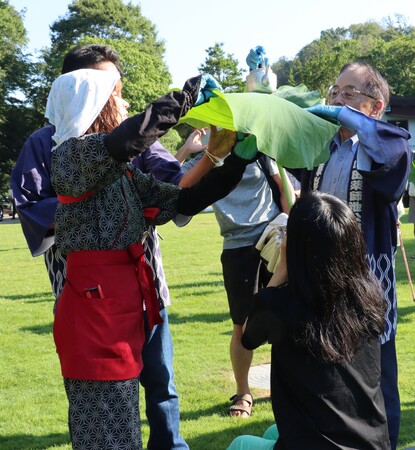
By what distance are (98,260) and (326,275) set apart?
2.80 feet

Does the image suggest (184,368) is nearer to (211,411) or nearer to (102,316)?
(211,411)

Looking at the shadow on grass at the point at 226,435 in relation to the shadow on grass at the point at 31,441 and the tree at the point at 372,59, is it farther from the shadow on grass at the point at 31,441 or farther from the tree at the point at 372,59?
the tree at the point at 372,59

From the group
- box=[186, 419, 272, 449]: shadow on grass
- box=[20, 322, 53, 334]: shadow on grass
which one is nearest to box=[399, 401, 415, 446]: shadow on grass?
box=[186, 419, 272, 449]: shadow on grass

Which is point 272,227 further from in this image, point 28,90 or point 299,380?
point 28,90

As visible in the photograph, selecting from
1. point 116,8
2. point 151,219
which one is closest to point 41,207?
point 151,219

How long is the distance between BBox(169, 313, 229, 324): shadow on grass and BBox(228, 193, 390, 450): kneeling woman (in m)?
5.37

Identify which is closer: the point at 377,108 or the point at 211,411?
the point at 377,108

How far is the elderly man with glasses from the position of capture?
2.92 metres

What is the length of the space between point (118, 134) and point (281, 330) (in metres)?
0.89

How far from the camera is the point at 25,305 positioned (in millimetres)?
9477

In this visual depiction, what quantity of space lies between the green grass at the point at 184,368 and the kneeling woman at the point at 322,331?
1768 millimetres

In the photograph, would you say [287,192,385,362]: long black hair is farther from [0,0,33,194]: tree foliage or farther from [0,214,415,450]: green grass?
[0,0,33,194]: tree foliage

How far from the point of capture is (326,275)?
2.47m

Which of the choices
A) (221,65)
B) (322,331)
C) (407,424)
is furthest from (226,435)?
(221,65)
